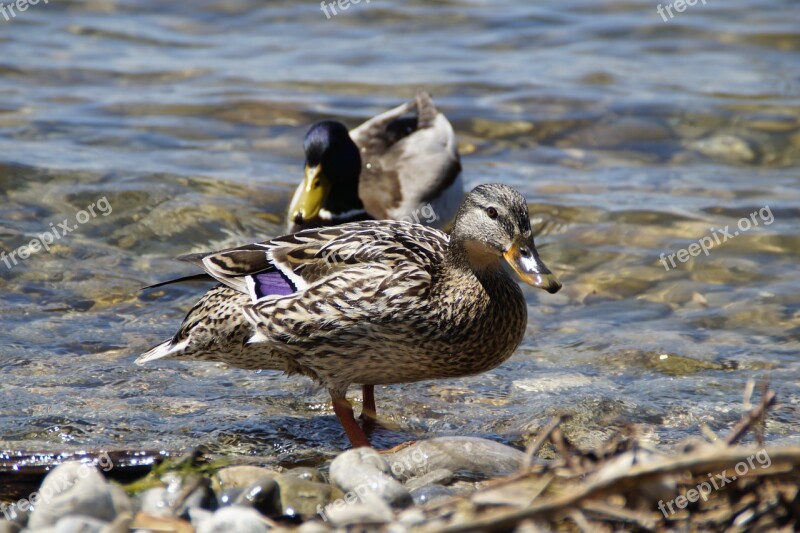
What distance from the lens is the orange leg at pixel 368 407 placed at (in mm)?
5055

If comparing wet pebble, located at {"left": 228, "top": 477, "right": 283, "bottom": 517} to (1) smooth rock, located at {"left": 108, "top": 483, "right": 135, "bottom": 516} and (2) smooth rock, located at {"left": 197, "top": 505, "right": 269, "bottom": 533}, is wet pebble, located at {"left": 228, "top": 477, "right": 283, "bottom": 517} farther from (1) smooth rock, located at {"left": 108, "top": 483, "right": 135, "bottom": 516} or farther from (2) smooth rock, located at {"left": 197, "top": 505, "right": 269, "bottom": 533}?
(2) smooth rock, located at {"left": 197, "top": 505, "right": 269, "bottom": 533}

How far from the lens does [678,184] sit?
8539mm

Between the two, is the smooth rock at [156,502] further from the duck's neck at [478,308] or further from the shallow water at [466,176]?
the duck's neck at [478,308]

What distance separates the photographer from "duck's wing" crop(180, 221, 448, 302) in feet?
15.4

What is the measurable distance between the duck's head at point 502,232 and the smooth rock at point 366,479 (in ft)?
3.01

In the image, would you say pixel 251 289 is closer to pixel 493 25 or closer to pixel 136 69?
pixel 136 69

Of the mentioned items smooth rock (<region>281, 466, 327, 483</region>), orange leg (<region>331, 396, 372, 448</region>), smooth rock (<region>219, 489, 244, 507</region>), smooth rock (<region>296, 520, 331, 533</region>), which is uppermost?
smooth rock (<region>296, 520, 331, 533</region>)

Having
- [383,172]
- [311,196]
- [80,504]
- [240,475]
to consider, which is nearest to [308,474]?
[240,475]

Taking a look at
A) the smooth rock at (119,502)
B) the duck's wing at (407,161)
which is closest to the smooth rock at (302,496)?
the smooth rock at (119,502)

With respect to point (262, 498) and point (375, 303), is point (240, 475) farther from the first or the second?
point (375, 303)

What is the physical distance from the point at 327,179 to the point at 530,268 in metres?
3.39

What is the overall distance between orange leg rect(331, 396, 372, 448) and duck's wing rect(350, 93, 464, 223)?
3272 millimetres

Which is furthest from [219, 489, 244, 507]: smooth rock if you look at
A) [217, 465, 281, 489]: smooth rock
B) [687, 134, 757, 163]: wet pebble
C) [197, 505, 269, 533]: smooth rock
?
[687, 134, 757, 163]: wet pebble

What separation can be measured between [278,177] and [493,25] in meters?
4.69
